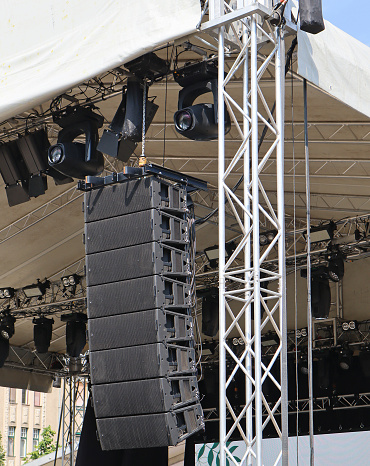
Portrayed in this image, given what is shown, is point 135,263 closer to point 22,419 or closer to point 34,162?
point 34,162

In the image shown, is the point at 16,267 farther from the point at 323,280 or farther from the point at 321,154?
the point at 321,154

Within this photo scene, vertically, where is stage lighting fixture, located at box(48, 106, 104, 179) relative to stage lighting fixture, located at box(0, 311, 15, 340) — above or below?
above

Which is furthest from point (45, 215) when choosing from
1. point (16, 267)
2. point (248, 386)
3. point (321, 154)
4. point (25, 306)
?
point (248, 386)

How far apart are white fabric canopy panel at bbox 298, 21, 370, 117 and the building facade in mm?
32130

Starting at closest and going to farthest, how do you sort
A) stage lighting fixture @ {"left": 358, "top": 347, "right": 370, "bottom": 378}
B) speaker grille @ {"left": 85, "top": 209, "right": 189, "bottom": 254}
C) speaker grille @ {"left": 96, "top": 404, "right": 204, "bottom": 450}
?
speaker grille @ {"left": 96, "top": 404, "right": 204, "bottom": 450}
speaker grille @ {"left": 85, "top": 209, "right": 189, "bottom": 254}
stage lighting fixture @ {"left": 358, "top": 347, "right": 370, "bottom": 378}

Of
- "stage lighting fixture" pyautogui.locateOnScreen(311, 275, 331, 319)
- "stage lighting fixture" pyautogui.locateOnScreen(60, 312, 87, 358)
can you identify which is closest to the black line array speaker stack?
"stage lighting fixture" pyautogui.locateOnScreen(311, 275, 331, 319)

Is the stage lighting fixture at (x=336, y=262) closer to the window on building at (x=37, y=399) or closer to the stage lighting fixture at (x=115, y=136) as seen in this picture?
the stage lighting fixture at (x=115, y=136)

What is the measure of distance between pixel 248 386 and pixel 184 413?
0.59 meters

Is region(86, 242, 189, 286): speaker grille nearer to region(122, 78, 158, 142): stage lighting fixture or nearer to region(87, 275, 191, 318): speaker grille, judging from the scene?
region(87, 275, 191, 318): speaker grille

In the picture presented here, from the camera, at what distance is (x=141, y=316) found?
497 cm

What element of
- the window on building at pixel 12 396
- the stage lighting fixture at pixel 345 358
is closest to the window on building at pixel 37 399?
the window on building at pixel 12 396

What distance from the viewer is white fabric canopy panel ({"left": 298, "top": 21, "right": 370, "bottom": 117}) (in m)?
5.32

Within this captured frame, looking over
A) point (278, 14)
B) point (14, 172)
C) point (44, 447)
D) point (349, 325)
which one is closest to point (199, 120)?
point (278, 14)

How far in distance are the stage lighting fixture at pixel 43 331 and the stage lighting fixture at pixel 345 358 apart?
4.69 m
